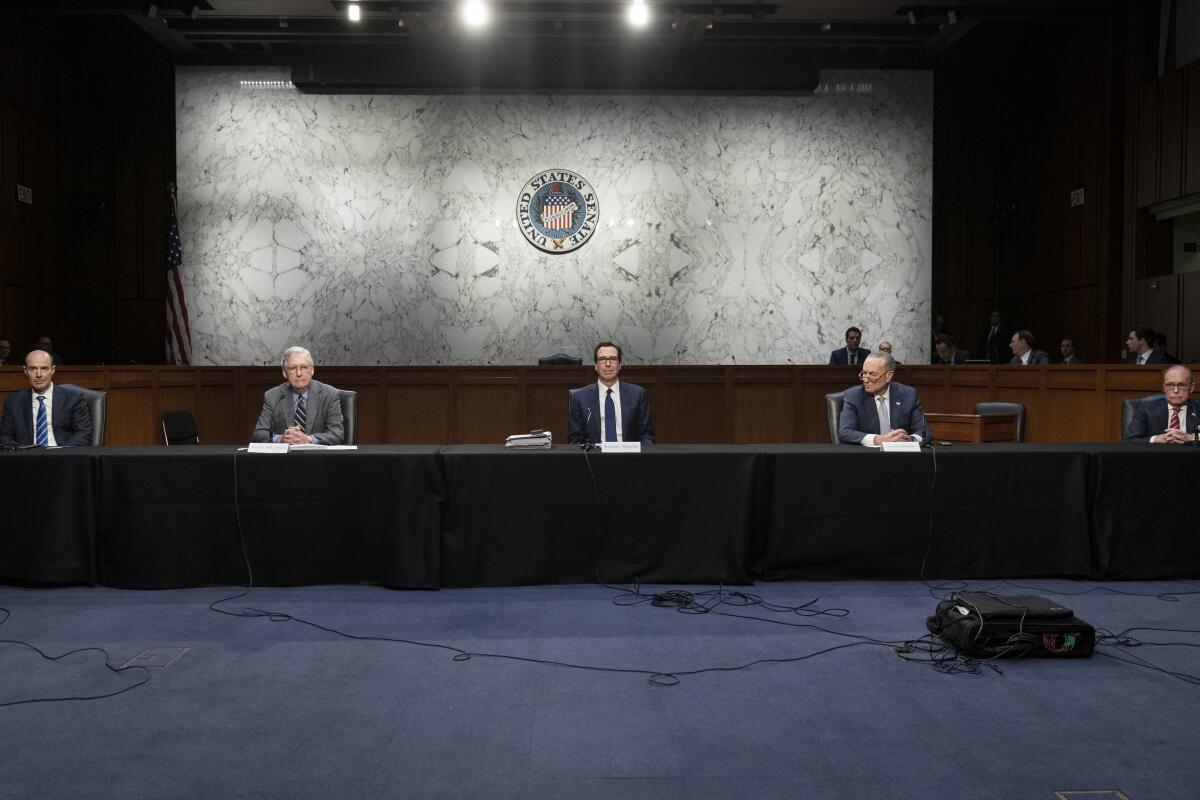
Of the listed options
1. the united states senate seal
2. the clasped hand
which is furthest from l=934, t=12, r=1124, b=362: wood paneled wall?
the clasped hand

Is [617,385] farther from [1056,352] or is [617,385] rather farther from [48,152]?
[48,152]

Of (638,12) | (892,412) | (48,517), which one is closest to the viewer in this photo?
(48,517)

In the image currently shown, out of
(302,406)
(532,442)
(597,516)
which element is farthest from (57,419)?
(597,516)

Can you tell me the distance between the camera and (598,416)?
526 cm

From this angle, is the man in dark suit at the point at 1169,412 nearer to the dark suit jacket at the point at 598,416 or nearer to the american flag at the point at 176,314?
the dark suit jacket at the point at 598,416

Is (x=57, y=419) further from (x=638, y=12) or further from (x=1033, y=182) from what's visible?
(x=1033, y=182)

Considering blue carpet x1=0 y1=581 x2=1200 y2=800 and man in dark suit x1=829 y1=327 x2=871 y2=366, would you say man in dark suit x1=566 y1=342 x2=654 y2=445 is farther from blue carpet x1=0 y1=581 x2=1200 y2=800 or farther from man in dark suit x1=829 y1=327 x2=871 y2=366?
man in dark suit x1=829 y1=327 x2=871 y2=366

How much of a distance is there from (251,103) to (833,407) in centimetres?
831

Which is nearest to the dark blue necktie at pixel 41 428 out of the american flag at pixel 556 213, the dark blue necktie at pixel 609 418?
the dark blue necktie at pixel 609 418

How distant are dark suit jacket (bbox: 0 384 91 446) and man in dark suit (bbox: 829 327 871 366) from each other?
719 centimetres

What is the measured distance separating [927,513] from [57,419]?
480 cm

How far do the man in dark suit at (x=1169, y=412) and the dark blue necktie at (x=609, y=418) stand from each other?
2959 mm

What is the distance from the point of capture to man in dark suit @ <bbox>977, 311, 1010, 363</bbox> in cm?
1066

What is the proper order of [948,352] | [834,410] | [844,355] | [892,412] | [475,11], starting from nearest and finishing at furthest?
1. [892,412]
2. [834,410]
3. [475,11]
4. [948,352]
5. [844,355]
